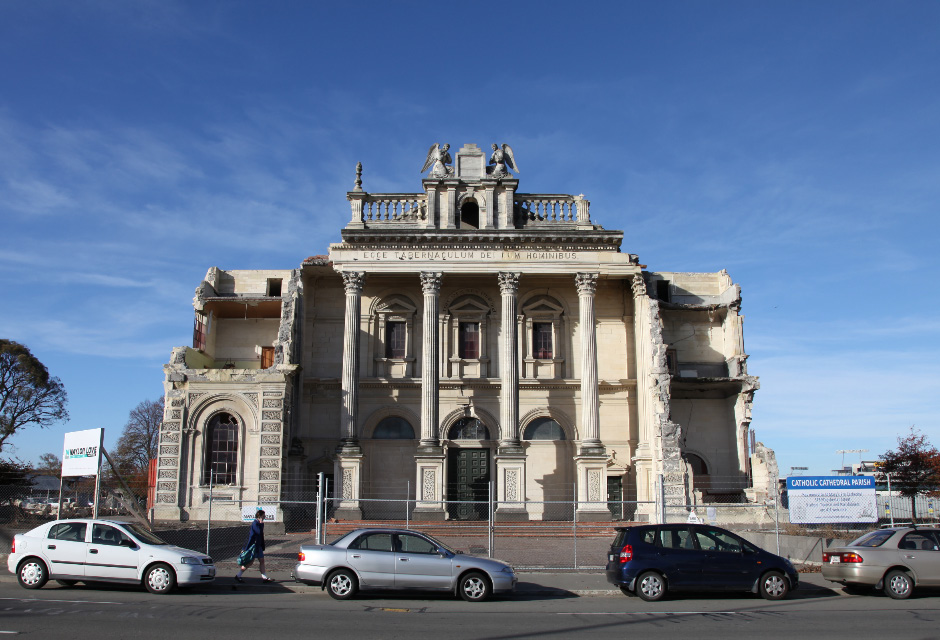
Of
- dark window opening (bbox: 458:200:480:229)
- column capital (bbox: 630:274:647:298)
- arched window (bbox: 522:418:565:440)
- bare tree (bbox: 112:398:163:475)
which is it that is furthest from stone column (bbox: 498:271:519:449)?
bare tree (bbox: 112:398:163:475)

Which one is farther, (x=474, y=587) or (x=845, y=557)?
(x=845, y=557)

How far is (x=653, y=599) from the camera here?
594 inches

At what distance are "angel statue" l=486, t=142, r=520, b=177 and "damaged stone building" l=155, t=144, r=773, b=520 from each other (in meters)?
0.07

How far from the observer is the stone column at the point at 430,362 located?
3180 centimetres

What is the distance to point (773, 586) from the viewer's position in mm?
15297

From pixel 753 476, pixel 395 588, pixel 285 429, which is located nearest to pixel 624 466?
pixel 753 476

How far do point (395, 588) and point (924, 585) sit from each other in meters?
10.2

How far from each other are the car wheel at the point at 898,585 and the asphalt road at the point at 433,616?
22cm

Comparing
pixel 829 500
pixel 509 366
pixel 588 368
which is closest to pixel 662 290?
pixel 588 368

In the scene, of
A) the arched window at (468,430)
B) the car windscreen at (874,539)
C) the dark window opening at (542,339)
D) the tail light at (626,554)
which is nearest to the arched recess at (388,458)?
the arched window at (468,430)

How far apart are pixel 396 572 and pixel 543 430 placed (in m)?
20.4

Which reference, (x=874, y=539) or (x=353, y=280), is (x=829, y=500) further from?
(x=353, y=280)

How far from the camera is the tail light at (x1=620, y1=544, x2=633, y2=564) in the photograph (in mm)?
15258

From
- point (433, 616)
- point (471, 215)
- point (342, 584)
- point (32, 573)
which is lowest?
point (433, 616)
